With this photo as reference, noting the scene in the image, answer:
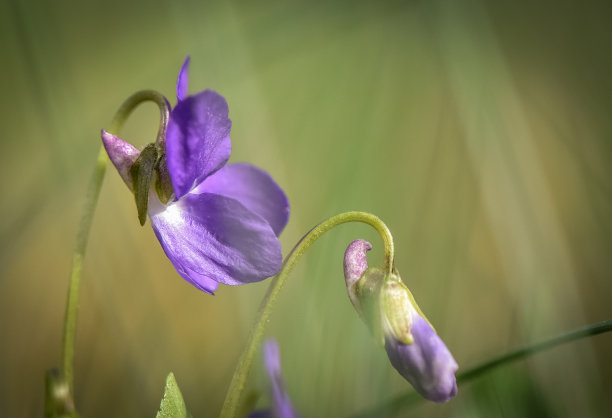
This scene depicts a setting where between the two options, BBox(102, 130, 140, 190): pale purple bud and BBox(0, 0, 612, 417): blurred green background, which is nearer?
BBox(102, 130, 140, 190): pale purple bud

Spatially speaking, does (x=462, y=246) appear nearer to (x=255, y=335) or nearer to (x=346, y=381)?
(x=346, y=381)

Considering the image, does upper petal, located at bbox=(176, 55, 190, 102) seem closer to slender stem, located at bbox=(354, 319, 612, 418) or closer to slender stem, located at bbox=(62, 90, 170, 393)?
slender stem, located at bbox=(62, 90, 170, 393)

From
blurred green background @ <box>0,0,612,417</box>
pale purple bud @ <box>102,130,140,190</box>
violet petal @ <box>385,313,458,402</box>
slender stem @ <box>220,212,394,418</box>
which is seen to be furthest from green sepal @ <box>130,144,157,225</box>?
blurred green background @ <box>0,0,612,417</box>

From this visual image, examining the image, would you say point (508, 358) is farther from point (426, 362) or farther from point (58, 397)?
point (58, 397)

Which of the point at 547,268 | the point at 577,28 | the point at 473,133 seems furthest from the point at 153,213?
the point at 577,28

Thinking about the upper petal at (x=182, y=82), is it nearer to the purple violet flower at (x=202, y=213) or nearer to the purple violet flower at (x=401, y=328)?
the purple violet flower at (x=202, y=213)

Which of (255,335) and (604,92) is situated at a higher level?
(255,335)

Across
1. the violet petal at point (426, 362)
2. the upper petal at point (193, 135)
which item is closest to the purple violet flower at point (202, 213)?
the upper petal at point (193, 135)

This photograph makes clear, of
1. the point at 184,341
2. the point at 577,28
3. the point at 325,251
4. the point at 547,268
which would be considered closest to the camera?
the point at 325,251
